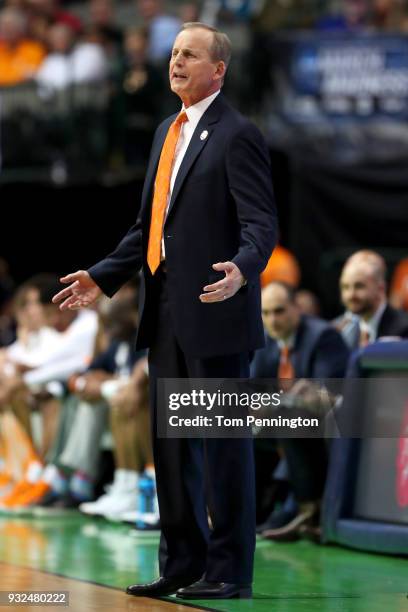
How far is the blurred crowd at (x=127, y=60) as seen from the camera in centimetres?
1509

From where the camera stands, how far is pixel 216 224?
18.4 ft

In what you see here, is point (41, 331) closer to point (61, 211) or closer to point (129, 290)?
point (129, 290)

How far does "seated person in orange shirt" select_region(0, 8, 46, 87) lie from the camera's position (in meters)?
16.5

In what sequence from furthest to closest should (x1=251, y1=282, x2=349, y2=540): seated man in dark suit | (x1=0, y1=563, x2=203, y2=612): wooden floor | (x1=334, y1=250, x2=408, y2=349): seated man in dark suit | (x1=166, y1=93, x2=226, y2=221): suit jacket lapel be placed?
(x1=334, y1=250, x2=408, y2=349): seated man in dark suit, (x1=251, y1=282, x2=349, y2=540): seated man in dark suit, (x1=166, y1=93, x2=226, y2=221): suit jacket lapel, (x1=0, y1=563, x2=203, y2=612): wooden floor

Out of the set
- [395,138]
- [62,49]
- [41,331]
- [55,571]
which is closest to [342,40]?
[395,138]

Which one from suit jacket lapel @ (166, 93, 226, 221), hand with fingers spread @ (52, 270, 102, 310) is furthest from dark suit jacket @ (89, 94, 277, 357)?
hand with fingers spread @ (52, 270, 102, 310)

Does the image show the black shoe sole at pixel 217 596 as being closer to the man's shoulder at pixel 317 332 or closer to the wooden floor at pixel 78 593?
the wooden floor at pixel 78 593

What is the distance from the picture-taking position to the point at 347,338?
29.6 feet

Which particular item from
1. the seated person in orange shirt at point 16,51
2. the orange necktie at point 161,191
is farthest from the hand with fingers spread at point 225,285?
the seated person in orange shirt at point 16,51

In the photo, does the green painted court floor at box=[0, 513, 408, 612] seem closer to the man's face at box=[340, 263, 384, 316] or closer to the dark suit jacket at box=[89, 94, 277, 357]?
the dark suit jacket at box=[89, 94, 277, 357]

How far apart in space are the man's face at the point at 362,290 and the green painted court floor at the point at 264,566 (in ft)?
4.93

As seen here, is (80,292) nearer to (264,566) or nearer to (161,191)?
(161,191)

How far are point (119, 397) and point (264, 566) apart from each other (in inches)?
98.9

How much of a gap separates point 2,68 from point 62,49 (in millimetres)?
970
